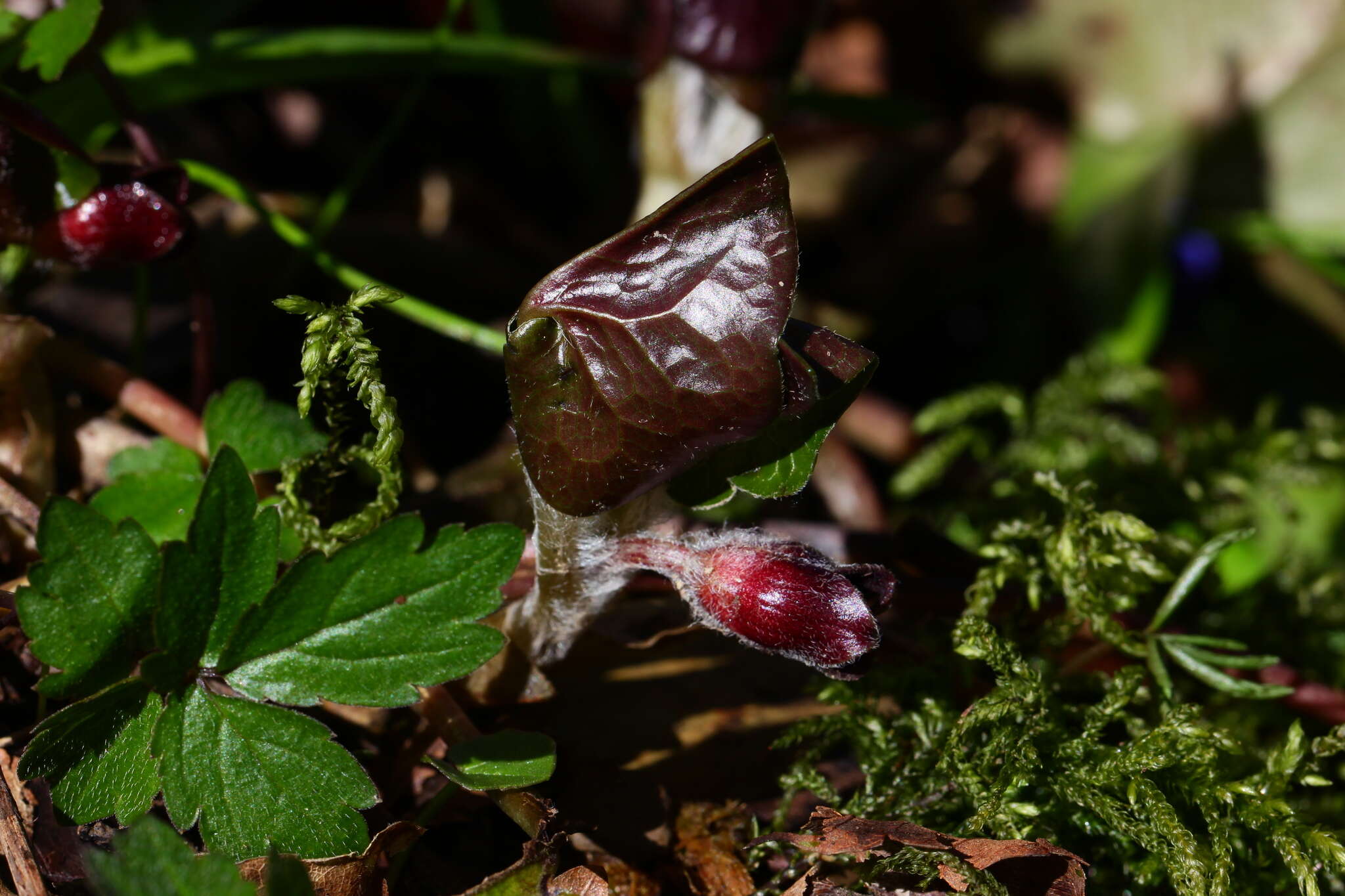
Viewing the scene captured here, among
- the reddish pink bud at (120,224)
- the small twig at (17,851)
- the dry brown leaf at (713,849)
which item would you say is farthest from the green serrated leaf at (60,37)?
the dry brown leaf at (713,849)

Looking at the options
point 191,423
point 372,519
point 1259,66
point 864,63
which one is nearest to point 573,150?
point 864,63

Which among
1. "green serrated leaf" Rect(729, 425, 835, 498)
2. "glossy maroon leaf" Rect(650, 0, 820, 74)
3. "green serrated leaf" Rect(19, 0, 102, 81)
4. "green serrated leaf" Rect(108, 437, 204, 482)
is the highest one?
"green serrated leaf" Rect(19, 0, 102, 81)

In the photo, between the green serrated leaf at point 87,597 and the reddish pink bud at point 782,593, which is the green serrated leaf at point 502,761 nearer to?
the reddish pink bud at point 782,593

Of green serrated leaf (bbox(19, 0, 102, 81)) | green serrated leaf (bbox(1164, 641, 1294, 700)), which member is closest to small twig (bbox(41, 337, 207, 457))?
green serrated leaf (bbox(19, 0, 102, 81))

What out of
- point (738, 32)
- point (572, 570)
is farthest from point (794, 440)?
point (738, 32)

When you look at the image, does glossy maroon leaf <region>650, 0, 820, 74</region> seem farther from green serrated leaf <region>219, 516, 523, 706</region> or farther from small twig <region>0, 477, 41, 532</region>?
small twig <region>0, 477, 41, 532</region>

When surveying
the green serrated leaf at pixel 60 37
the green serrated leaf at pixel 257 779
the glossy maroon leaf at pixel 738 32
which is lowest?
the green serrated leaf at pixel 257 779
